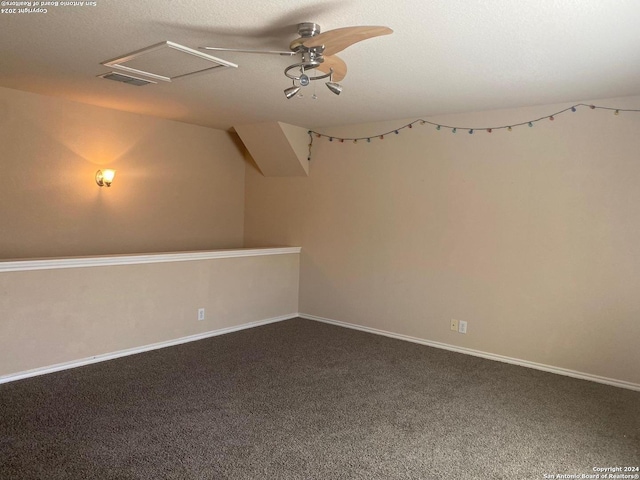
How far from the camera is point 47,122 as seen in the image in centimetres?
444

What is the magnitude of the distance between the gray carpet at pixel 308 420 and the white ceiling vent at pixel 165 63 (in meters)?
2.18

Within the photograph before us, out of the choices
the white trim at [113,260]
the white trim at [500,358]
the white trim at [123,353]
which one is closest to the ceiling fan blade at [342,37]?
the white trim at [113,260]

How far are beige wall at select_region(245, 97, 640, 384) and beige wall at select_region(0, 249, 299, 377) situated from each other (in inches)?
30.9

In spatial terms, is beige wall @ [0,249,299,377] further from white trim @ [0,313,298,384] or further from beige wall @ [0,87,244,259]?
beige wall @ [0,87,244,259]

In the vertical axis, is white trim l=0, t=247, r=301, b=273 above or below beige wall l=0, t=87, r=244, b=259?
below

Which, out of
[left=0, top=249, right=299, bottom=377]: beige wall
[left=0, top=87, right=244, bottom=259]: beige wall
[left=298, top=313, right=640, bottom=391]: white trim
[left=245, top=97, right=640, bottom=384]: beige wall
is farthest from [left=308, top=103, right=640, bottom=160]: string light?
[left=298, top=313, right=640, bottom=391]: white trim

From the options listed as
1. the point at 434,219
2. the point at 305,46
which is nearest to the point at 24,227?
the point at 305,46

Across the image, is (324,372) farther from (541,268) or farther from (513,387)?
(541,268)

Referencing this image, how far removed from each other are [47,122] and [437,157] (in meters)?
3.66

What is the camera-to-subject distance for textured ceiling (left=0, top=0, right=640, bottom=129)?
7.76 feet

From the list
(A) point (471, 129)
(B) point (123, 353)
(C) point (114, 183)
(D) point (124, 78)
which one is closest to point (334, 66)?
(D) point (124, 78)

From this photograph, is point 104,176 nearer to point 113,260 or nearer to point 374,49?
point 113,260

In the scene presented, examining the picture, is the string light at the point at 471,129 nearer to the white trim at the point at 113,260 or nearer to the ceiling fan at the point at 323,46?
the white trim at the point at 113,260

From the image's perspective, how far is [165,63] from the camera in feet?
10.6
